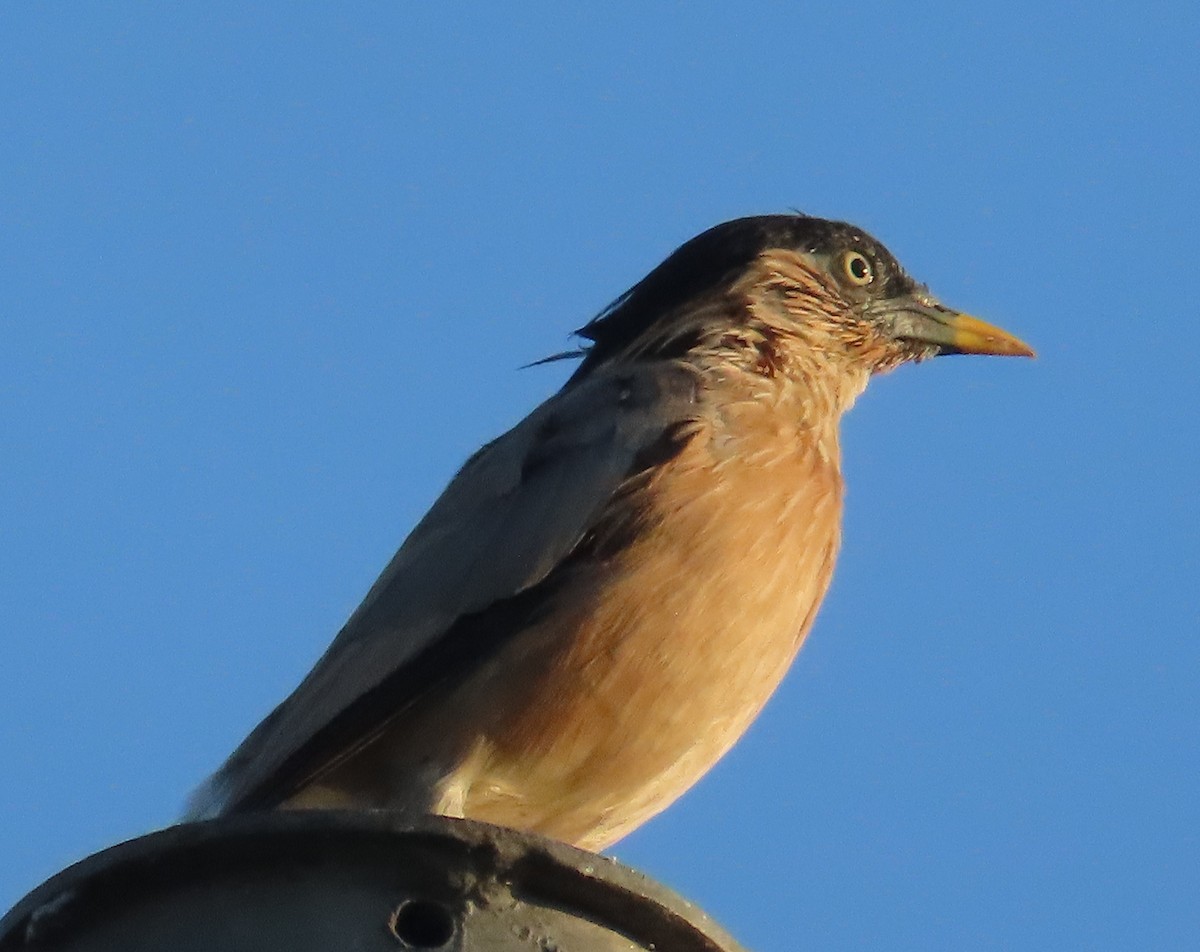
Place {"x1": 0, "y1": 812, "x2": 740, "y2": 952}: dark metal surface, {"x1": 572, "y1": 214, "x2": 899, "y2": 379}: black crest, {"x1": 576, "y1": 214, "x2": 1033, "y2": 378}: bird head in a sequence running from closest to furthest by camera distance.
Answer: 1. {"x1": 0, "y1": 812, "x2": 740, "y2": 952}: dark metal surface
2. {"x1": 576, "y1": 214, "x2": 1033, "y2": 378}: bird head
3. {"x1": 572, "y1": 214, "x2": 899, "y2": 379}: black crest

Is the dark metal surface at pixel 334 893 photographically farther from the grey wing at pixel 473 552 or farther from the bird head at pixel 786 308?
the bird head at pixel 786 308

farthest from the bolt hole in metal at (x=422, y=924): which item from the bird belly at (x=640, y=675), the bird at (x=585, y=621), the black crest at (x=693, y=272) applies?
the black crest at (x=693, y=272)

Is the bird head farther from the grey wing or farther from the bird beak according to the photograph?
the grey wing

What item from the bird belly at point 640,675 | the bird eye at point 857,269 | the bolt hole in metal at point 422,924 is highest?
the bird eye at point 857,269

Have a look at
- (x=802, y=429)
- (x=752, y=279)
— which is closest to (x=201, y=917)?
(x=802, y=429)

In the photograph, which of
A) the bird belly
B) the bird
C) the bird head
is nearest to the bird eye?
the bird head

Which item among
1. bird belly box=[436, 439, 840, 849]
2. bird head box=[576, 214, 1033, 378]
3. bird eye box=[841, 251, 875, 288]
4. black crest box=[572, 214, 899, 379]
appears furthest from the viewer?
bird eye box=[841, 251, 875, 288]

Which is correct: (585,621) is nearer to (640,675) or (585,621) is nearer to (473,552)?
(640,675)
